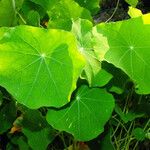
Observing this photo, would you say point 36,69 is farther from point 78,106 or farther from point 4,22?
point 4,22

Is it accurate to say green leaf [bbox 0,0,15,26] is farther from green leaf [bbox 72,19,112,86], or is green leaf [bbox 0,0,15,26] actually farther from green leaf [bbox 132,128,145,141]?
green leaf [bbox 132,128,145,141]

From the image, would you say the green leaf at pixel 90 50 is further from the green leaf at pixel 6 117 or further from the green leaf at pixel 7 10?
the green leaf at pixel 6 117

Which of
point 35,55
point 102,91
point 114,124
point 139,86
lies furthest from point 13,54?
point 114,124

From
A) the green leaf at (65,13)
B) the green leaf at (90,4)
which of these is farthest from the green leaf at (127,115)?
the green leaf at (90,4)

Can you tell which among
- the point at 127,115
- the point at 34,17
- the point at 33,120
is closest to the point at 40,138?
the point at 33,120

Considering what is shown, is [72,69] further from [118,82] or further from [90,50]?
[118,82]

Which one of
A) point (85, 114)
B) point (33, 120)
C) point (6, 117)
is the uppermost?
point (85, 114)

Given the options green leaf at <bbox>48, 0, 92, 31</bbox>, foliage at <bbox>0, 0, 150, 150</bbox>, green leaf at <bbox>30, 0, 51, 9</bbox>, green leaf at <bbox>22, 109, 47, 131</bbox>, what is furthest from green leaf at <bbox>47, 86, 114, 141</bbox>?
green leaf at <bbox>30, 0, 51, 9</bbox>

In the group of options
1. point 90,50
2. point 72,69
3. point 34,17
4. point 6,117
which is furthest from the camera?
point 6,117
